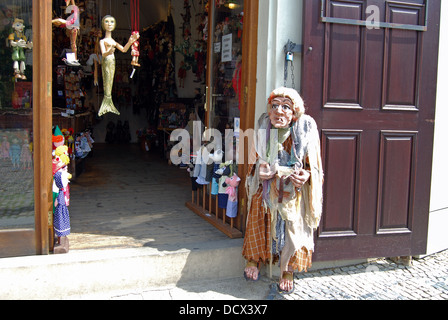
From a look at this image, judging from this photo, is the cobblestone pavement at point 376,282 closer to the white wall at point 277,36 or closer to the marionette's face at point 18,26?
the white wall at point 277,36

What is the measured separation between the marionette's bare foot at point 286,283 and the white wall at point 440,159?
1.73 metres

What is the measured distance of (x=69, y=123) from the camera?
251 inches

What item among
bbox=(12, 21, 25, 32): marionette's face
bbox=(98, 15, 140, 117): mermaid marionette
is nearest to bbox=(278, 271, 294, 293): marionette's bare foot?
bbox=(98, 15, 140, 117): mermaid marionette

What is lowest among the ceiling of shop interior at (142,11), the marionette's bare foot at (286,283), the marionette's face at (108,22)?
the marionette's bare foot at (286,283)

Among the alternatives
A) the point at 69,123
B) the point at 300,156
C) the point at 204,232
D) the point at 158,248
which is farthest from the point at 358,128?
the point at 69,123

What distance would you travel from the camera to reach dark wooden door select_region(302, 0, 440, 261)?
3.57 metres

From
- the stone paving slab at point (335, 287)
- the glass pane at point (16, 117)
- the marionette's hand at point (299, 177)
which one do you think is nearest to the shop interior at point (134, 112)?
the glass pane at point (16, 117)

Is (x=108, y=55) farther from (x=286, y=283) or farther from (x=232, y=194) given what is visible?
(x=286, y=283)

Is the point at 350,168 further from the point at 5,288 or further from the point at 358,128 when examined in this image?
the point at 5,288

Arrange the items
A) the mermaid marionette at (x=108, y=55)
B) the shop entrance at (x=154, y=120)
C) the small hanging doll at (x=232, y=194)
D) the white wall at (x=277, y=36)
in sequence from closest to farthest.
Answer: the white wall at (x=277, y=36)
the mermaid marionette at (x=108, y=55)
the small hanging doll at (x=232, y=194)
the shop entrance at (x=154, y=120)

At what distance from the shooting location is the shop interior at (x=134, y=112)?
3729 millimetres

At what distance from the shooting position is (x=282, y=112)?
3.20 m

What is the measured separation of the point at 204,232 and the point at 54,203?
136 centimetres

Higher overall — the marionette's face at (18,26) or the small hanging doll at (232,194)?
the marionette's face at (18,26)
